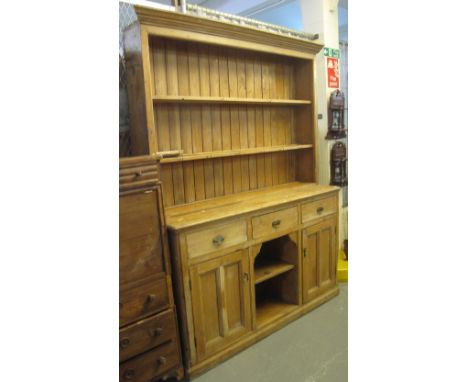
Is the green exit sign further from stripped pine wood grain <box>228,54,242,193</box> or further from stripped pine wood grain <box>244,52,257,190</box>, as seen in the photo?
stripped pine wood grain <box>228,54,242,193</box>

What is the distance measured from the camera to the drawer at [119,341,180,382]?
157 cm

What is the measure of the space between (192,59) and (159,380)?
192cm

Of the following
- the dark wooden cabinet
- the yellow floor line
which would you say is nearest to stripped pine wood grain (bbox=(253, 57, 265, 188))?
the yellow floor line

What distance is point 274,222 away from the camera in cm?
211

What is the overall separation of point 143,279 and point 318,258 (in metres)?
1.39

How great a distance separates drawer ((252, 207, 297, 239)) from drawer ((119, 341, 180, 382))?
789 millimetres

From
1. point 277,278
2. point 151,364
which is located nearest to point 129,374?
point 151,364

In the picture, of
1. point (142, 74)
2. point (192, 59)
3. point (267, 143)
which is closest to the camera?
point (142, 74)

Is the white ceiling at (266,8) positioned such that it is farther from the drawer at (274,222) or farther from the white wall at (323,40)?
the drawer at (274,222)
